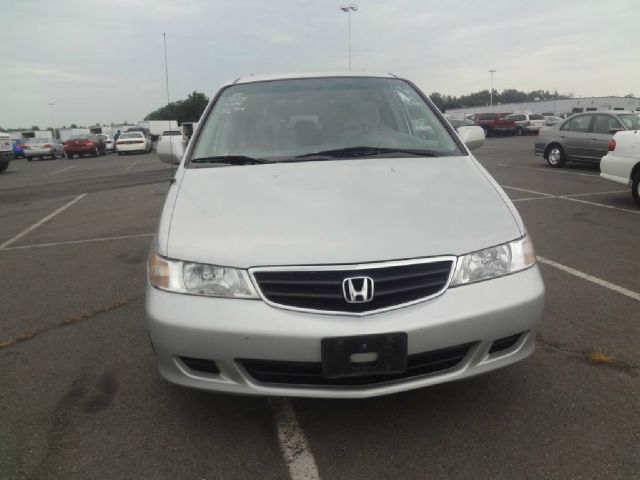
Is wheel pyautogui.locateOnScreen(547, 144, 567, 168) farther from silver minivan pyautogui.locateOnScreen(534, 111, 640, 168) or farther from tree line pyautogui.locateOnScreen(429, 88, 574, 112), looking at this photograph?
tree line pyautogui.locateOnScreen(429, 88, 574, 112)

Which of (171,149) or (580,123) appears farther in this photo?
(580,123)

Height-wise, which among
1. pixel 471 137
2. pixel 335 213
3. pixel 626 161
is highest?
pixel 471 137

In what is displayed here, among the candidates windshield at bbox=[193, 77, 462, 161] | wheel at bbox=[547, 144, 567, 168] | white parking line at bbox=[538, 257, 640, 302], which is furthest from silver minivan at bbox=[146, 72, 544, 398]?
wheel at bbox=[547, 144, 567, 168]

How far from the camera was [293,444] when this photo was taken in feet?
7.79

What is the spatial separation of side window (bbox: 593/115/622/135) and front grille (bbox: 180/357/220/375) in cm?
1236

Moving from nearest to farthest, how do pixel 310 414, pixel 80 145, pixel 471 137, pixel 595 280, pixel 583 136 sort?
pixel 310 414, pixel 471 137, pixel 595 280, pixel 583 136, pixel 80 145

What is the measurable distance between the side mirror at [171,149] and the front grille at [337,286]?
1936 millimetres

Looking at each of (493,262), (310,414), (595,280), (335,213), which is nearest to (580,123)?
(595,280)

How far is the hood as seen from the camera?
7.36ft

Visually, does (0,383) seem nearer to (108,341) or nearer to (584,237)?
(108,341)

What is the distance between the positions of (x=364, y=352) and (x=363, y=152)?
4.92ft

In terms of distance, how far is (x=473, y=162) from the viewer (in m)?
3.11

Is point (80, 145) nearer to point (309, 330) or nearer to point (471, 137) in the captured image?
point (471, 137)

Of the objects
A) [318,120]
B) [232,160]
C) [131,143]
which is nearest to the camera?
[232,160]
